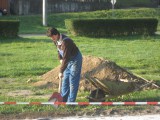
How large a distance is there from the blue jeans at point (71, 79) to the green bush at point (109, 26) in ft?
57.0

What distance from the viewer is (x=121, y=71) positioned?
1221 centimetres

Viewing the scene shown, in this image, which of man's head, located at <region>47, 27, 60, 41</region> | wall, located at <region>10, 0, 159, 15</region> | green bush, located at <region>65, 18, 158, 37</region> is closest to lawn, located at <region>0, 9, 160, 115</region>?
green bush, located at <region>65, 18, 158, 37</region>

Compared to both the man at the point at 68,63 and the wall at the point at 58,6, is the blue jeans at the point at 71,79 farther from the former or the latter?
the wall at the point at 58,6

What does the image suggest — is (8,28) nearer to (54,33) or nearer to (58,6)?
(54,33)

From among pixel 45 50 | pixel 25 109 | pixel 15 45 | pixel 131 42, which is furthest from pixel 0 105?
pixel 131 42

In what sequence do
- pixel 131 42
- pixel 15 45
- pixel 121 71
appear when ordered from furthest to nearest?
pixel 131 42
pixel 15 45
pixel 121 71

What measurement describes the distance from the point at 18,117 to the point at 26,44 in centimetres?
1467

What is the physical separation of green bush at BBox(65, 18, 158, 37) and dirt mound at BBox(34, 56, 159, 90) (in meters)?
14.1

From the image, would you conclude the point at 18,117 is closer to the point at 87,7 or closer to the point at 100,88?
the point at 100,88

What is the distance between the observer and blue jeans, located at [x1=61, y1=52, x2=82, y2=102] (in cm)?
925

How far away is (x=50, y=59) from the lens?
17.9 metres

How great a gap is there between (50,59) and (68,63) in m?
8.72

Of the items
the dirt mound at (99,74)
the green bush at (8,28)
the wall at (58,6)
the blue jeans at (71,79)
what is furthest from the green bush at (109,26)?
the wall at (58,6)

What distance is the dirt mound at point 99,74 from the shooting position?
1185 cm
